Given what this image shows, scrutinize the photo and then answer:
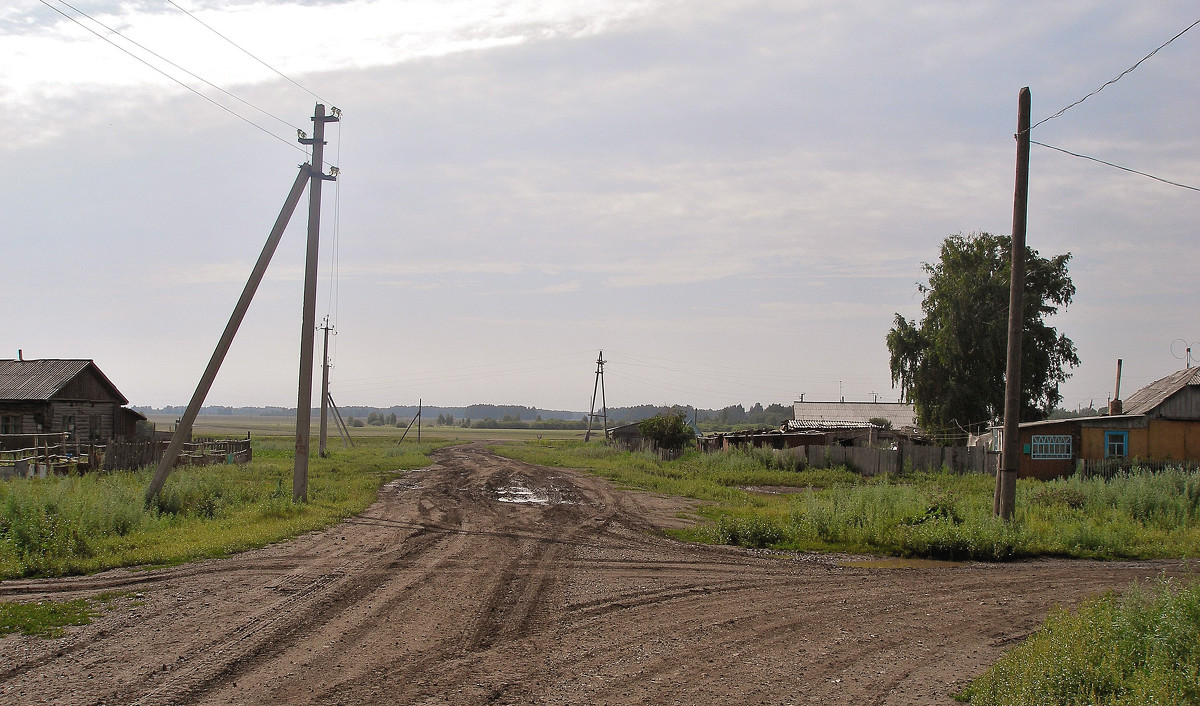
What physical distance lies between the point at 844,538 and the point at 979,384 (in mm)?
31032

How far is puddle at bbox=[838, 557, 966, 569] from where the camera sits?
12.1 meters

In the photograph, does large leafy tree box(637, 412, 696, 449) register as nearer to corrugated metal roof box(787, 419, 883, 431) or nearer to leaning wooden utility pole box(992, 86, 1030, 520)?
corrugated metal roof box(787, 419, 883, 431)

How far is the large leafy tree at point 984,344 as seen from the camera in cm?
4044

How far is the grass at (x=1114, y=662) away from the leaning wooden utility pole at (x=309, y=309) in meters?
15.0

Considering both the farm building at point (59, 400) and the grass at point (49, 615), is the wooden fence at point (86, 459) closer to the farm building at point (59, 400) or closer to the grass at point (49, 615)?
the farm building at point (59, 400)

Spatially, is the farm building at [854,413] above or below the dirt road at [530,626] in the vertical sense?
above

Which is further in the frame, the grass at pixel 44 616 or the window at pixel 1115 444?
the window at pixel 1115 444

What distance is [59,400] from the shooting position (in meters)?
32.5

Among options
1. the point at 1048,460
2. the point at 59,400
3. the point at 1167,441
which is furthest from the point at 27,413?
the point at 1167,441

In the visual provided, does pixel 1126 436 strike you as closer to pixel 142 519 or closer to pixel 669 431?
pixel 669 431

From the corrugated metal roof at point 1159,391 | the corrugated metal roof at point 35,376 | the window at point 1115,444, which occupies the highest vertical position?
the corrugated metal roof at point 1159,391

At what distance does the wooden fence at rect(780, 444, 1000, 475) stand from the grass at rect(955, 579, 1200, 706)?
82.8 feet

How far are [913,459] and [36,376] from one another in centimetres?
3748

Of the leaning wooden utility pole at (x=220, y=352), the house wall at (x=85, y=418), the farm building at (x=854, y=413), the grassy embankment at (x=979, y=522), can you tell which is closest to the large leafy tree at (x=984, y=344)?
the farm building at (x=854, y=413)
